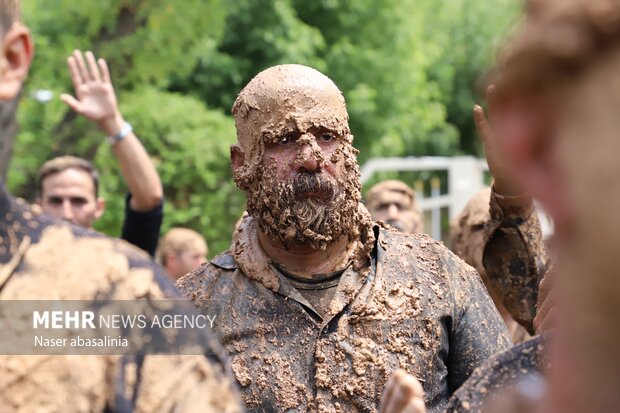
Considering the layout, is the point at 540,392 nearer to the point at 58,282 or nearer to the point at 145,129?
the point at 58,282

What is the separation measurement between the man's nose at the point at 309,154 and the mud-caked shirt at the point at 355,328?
0.38 meters

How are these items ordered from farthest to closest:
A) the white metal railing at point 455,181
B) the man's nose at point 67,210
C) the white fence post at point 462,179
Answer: the white fence post at point 462,179 < the white metal railing at point 455,181 < the man's nose at point 67,210

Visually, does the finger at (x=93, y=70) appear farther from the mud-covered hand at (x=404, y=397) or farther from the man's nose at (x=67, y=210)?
the mud-covered hand at (x=404, y=397)

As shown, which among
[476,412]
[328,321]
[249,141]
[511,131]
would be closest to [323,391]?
[328,321]

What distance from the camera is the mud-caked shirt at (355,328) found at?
410cm

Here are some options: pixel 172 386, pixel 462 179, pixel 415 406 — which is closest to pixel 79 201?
pixel 172 386

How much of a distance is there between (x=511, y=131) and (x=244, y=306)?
120 inches

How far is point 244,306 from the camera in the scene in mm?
4340

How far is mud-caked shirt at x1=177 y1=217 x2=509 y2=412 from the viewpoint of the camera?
4098mm

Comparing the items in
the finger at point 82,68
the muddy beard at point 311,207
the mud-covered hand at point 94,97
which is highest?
the finger at point 82,68

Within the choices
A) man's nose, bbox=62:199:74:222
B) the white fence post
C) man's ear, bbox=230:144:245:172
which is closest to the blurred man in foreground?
man's ear, bbox=230:144:245:172

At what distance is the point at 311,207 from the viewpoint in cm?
435

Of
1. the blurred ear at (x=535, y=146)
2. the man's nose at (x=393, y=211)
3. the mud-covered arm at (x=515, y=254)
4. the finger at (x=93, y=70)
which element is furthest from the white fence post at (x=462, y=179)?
the blurred ear at (x=535, y=146)

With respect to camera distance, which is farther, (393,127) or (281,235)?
(393,127)
